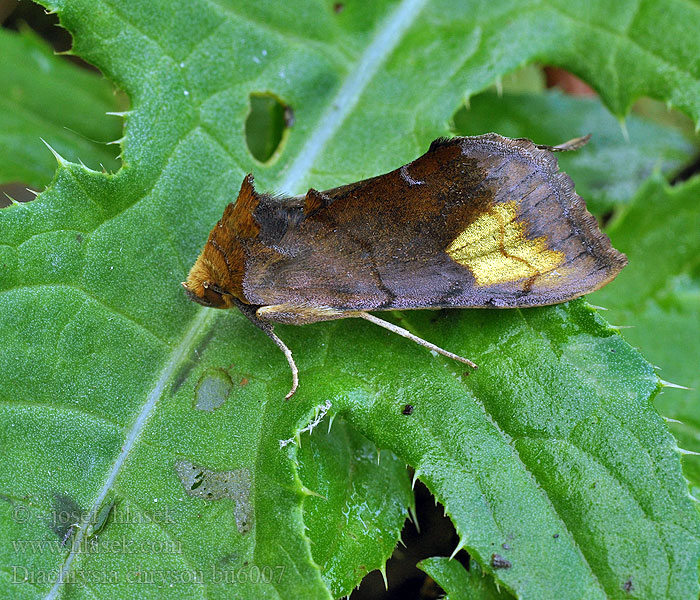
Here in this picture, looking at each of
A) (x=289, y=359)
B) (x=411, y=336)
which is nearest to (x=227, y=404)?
(x=289, y=359)

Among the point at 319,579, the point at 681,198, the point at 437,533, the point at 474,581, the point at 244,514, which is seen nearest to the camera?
the point at 319,579

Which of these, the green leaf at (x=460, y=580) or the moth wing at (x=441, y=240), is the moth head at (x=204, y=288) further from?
the green leaf at (x=460, y=580)

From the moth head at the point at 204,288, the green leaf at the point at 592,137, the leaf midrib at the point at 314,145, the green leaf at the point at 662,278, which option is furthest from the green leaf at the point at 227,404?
the green leaf at the point at 662,278

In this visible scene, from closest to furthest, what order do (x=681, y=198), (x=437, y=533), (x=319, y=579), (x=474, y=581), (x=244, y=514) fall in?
(x=319, y=579)
(x=244, y=514)
(x=474, y=581)
(x=437, y=533)
(x=681, y=198)

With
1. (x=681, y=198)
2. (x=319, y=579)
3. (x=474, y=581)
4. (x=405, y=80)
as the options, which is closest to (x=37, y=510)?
(x=319, y=579)

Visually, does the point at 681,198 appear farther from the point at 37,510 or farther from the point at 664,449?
the point at 37,510
